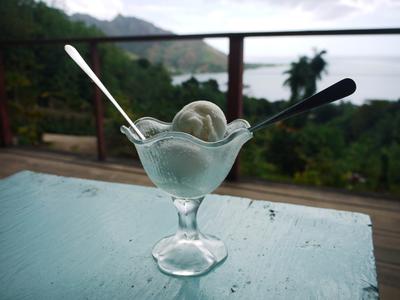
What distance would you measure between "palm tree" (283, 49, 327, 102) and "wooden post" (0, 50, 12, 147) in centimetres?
213

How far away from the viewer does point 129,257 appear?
1.76 feet

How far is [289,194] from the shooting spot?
1891mm

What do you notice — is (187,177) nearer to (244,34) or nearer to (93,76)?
(93,76)

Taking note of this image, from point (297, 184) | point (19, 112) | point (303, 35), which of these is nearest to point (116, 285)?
point (303, 35)

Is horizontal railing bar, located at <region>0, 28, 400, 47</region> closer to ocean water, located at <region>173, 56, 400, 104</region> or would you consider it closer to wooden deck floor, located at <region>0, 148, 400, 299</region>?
ocean water, located at <region>173, 56, 400, 104</region>

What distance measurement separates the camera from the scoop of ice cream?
0.53 meters

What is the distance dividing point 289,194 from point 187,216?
1428mm

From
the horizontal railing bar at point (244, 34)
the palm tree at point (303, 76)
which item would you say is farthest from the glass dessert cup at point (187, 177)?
the palm tree at point (303, 76)

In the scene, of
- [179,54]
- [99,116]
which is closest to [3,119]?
[99,116]

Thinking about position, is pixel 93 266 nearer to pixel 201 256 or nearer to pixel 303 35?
pixel 201 256

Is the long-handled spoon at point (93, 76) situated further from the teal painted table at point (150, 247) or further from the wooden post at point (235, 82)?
the wooden post at point (235, 82)

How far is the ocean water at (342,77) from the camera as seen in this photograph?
1.97 meters

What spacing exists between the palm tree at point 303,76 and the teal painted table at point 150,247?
1642mm

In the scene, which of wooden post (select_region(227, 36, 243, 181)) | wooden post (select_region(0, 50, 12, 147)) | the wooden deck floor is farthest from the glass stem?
wooden post (select_region(0, 50, 12, 147))
